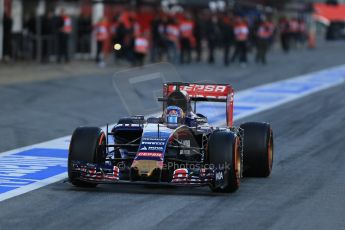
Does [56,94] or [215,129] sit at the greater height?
[215,129]

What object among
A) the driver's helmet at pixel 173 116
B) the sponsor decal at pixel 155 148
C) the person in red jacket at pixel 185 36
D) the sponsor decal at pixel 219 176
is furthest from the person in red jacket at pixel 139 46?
the sponsor decal at pixel 219 176

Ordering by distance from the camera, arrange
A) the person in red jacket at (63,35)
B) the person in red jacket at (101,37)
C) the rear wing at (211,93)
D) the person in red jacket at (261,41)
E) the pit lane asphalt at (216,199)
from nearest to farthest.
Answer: the pit lane asphalt at (216,199) < the rear wing at (211,93) < the person in red jacket at (63,35) < the person in red jacket at (101,37) < the person in red jacket at (261,41)

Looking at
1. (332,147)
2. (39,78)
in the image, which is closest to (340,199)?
(332,147)

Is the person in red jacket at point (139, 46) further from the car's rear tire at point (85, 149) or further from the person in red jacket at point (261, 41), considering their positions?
the car's rear tire at point (85, 149)

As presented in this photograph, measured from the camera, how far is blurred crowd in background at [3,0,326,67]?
36.2 m

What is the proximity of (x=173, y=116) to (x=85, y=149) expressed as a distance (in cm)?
116

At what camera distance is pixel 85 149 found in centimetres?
1167

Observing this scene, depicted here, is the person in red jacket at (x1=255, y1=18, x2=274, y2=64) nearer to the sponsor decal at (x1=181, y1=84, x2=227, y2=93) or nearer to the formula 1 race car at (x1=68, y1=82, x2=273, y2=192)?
the sponsor decal at (x1=181, y1=84, x2=227, y2=93)

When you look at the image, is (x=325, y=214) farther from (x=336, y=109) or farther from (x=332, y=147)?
(x=336, y=109)

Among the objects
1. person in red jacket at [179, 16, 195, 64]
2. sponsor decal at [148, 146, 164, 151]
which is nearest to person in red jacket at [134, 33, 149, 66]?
person in red jacket at [179, 16, 195, 64]

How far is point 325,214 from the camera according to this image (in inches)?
409

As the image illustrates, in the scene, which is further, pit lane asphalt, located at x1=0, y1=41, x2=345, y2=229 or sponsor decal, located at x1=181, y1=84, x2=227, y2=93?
sponsor decal, located at x1=181, y1=84, x2=227, y2=93

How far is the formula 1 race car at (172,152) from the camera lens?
11.3m

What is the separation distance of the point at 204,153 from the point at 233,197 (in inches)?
30.7
